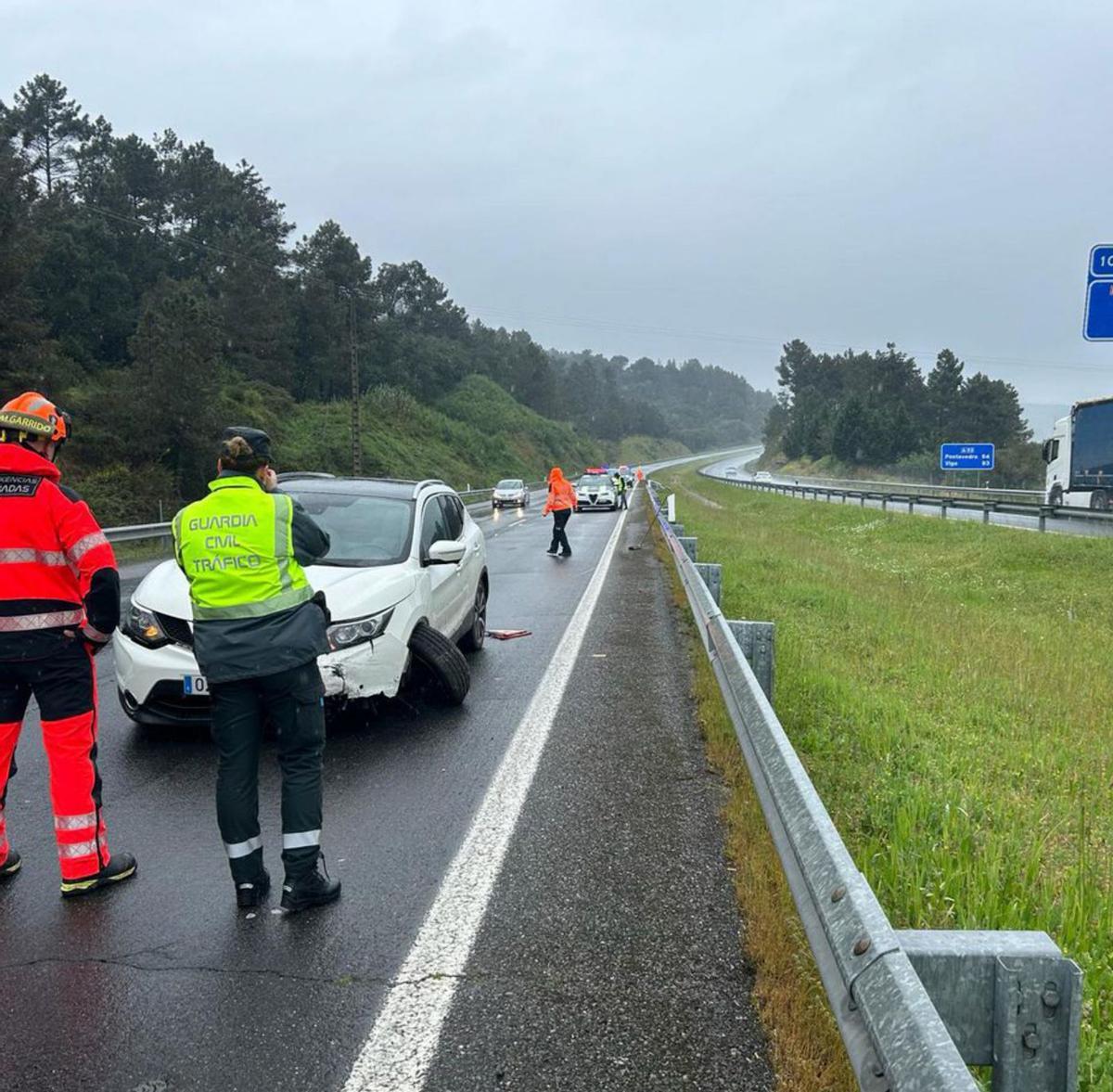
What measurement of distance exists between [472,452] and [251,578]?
6904 centimetres

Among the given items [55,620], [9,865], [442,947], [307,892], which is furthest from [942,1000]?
[9,865]

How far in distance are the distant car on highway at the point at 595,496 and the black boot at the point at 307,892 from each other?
35.6m

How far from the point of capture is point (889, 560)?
19969 millimetres

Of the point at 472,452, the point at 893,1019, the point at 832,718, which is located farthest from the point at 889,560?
the point at 472,452

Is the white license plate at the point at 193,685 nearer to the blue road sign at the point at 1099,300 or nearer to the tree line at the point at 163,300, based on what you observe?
the blue road sign at the point at 1099,300

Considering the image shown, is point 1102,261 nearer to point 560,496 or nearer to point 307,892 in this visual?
point 560,496

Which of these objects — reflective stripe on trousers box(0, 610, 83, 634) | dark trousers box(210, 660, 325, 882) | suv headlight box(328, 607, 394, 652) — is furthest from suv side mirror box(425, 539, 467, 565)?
reflective stripe on trousers box(0, 610, 83, 634)

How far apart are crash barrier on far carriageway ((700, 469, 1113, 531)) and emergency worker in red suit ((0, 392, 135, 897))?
2153 cm

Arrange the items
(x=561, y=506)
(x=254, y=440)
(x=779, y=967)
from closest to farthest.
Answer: (x=779, y=967) < (x=254, y=440) < (x=561, y=506)

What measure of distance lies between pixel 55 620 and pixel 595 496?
117 feet

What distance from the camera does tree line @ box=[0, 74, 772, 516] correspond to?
110 feet

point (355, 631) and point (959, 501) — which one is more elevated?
point (355, 631)

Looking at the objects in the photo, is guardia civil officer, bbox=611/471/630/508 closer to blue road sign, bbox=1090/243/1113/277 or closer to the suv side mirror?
blue road sign, bbox=1090/243/1113/277

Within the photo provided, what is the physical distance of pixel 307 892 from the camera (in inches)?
150
